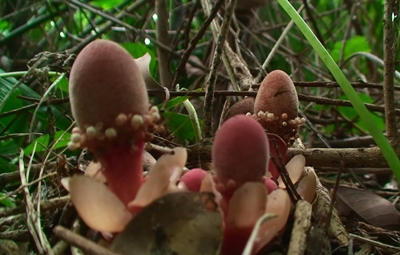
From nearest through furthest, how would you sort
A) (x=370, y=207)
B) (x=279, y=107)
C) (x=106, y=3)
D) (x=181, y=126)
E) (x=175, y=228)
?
(x=175, y=228), (x=279, y=107), (x=370, y=207), (x=181, y=126), (x=106, y=3)

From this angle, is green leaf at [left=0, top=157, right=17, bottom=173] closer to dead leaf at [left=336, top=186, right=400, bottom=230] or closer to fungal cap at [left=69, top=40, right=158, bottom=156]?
fungal cap at [left=69, top=40, right=158, bottom=156]

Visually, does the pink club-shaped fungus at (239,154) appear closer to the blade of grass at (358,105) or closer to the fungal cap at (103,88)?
the fungal cap at (103,88)

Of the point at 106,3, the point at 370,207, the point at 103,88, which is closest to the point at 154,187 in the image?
the point at 103,88

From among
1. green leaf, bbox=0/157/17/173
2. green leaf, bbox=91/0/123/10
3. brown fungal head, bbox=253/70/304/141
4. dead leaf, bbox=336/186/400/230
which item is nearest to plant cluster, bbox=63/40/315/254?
brown fungal head, bbox=253/70/304/141

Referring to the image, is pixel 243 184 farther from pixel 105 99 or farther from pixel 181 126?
pixel 181 126

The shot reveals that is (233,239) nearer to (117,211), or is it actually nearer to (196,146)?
(117,211)

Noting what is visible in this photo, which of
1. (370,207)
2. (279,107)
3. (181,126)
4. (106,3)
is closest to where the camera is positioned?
(279,107)

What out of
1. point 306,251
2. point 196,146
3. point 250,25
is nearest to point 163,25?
point 250,25
